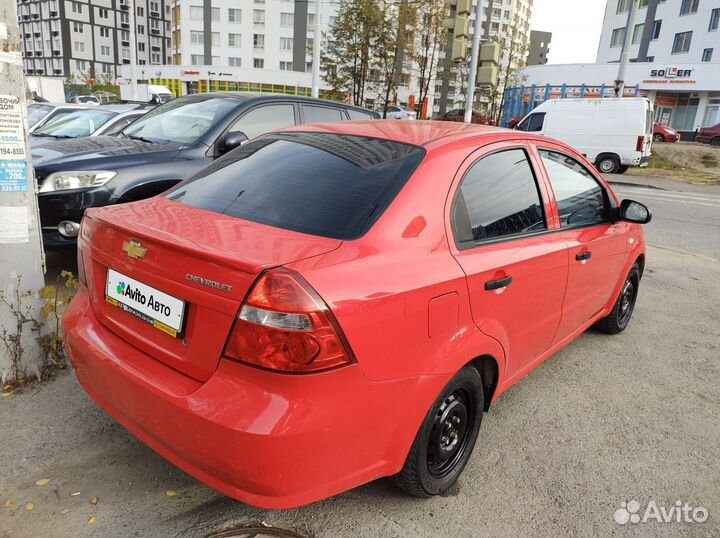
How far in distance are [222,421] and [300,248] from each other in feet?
2.11

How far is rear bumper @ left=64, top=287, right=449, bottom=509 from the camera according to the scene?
5.84 ft

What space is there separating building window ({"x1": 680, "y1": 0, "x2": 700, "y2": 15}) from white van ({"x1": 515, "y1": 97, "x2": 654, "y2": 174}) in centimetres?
3341

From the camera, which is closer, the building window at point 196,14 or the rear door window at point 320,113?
the rear door window at point 320,113

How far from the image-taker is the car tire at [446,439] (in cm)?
225

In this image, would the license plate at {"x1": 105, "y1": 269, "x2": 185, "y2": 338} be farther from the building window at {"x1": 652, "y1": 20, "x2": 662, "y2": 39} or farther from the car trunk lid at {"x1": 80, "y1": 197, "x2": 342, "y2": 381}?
the building window at {"x1": 652, "y1": 20, "x2": 662, "y2": 39}

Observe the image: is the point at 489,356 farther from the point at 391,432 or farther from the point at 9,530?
the point at 9,530

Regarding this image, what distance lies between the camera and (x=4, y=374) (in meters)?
3.13

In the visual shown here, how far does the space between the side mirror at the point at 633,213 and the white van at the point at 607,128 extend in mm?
17059

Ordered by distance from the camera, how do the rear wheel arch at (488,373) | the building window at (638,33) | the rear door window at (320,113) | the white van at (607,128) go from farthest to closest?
1. the building window at (638,33)
2. the white van at (607,128)
3. the rear door window at (320,113)
4. the rear wheel arch at (488,373)

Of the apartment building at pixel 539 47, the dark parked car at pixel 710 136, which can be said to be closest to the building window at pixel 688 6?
the dark parked car at pixel 710 136

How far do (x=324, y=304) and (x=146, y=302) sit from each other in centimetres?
78

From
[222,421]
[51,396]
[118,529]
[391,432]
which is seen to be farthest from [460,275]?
[51,396]

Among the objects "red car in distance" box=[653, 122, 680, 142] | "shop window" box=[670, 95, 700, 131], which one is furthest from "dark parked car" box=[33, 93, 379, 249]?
"shop window" box=[670, 95, 700, 131]

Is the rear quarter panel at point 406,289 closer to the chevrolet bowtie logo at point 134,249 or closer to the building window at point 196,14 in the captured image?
the chevrolet bowtie logo at point 134,249
